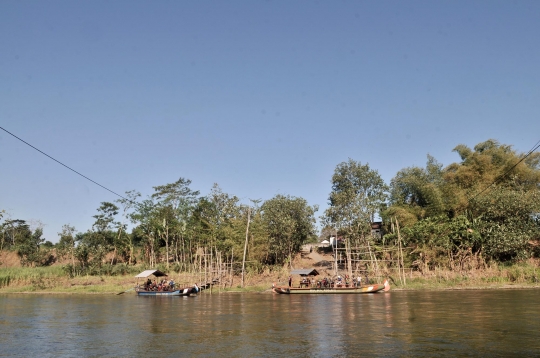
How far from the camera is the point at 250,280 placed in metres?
37.7

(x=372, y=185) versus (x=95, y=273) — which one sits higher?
(x=372, y=185)

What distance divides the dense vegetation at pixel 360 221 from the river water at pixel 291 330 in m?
12.0

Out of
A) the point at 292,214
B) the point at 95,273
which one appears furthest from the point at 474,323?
the point at 95,273

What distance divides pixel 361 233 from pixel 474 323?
77.8 feet

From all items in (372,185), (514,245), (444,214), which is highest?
(372,185)

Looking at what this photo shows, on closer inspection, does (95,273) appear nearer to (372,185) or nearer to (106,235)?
(106,235)

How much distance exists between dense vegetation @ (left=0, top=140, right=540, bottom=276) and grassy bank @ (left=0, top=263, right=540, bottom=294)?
4.29ft

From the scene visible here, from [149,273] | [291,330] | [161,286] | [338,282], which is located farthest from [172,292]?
[291,330]

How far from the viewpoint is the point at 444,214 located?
1511 inches

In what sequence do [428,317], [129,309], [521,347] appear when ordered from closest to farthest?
[521,347]
[428,317]
[129,309]

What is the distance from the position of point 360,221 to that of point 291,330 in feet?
81.9

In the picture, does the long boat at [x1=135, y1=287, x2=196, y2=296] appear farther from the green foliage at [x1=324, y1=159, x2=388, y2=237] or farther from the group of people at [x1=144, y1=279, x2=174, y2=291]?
the green foliage at [x1=324, y1=159, x2=388, y2=237]

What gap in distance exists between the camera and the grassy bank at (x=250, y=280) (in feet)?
103

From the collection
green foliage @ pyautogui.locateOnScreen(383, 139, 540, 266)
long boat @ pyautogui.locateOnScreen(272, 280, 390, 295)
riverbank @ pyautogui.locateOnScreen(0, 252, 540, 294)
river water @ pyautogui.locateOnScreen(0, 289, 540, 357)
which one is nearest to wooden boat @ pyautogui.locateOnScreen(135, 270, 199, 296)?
riverbank @ pyautogui.locateOnScreen(0, 252, 540, 294)
